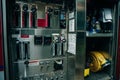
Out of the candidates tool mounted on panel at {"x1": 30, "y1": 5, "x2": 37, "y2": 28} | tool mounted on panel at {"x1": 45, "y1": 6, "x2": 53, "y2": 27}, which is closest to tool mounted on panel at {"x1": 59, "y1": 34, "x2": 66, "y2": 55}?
tool mounted on panel at {"x1": 45, "y1": 6, "x2": 53, "y2": 27}

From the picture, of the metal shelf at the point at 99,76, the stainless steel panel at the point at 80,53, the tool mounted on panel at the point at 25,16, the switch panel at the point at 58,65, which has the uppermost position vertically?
the tool mounted on panel at the point at 25,16

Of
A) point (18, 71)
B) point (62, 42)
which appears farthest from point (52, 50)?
point (18, 71)

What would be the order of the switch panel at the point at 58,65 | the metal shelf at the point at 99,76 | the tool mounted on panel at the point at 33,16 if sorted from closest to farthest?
the tool mounted on panel at the point at 33,16 → the switch panel at the point at 58,65 → the metal shelf at the point at 99,76

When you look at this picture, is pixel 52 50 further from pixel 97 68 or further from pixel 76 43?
pixel 97 68

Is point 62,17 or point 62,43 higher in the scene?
point 62,17

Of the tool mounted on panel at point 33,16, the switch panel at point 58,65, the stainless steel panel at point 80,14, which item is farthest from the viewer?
the switch panel at point 58,65

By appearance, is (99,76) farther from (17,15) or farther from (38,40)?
(17,15)

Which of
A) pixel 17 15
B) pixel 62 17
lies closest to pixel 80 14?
pixel 62 17

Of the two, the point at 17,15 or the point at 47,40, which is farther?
the point at 47,40

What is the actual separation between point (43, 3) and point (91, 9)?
1.96ft

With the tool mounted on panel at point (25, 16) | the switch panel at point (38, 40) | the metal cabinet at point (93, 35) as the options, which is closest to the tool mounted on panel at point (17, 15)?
the tool mounted on panel at point (25, 16)

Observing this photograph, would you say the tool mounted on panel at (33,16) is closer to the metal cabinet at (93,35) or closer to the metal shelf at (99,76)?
the metal cabinet at (93,35)

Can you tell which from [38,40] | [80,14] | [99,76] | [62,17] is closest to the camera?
[80,14]

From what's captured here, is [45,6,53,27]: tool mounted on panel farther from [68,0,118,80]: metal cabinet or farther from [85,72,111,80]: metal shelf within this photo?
[85,72,111,80]: metal shelf
